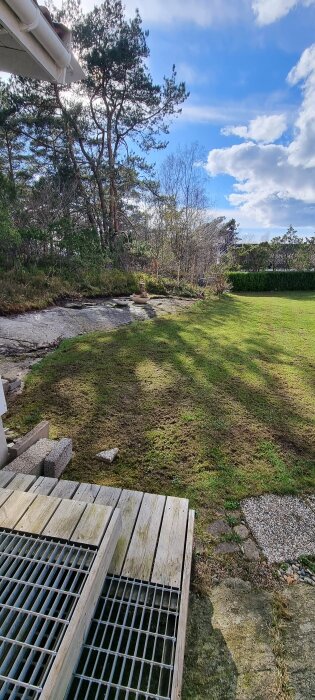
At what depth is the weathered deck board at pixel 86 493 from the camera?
1703 mm

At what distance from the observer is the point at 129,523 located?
1.55m

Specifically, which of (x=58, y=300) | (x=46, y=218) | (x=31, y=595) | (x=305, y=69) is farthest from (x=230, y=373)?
(x=46, y=218)

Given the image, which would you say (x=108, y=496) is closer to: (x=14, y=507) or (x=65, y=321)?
(x=14, y=507)

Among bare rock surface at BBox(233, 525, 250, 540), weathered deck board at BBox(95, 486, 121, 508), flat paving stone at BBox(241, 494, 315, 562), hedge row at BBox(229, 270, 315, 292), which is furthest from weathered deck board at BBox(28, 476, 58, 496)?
hedge row at BBox(229, 270, 315, 292)

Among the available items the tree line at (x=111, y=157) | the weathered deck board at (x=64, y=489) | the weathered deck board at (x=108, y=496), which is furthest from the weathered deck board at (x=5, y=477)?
the tree line at (x=111, y=157)

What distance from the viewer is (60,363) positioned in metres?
4.16

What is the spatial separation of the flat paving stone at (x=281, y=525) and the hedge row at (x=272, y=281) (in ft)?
41.2

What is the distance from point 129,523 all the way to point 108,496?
226 millimetres

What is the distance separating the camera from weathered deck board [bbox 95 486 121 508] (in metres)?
1.68

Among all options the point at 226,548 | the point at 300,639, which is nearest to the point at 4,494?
the point at 226,548

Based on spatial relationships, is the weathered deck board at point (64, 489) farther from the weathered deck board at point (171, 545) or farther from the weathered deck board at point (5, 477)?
the weathered deck board at point (171, 545)

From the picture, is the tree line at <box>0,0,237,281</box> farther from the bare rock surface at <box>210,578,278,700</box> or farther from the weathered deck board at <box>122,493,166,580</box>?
the bare rock surface at <box>210,578,278,700</box>

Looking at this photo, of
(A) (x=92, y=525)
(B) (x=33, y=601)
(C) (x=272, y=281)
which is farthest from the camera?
(C) (x=272, y=281)

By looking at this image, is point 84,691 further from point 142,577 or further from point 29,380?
point 29,380
